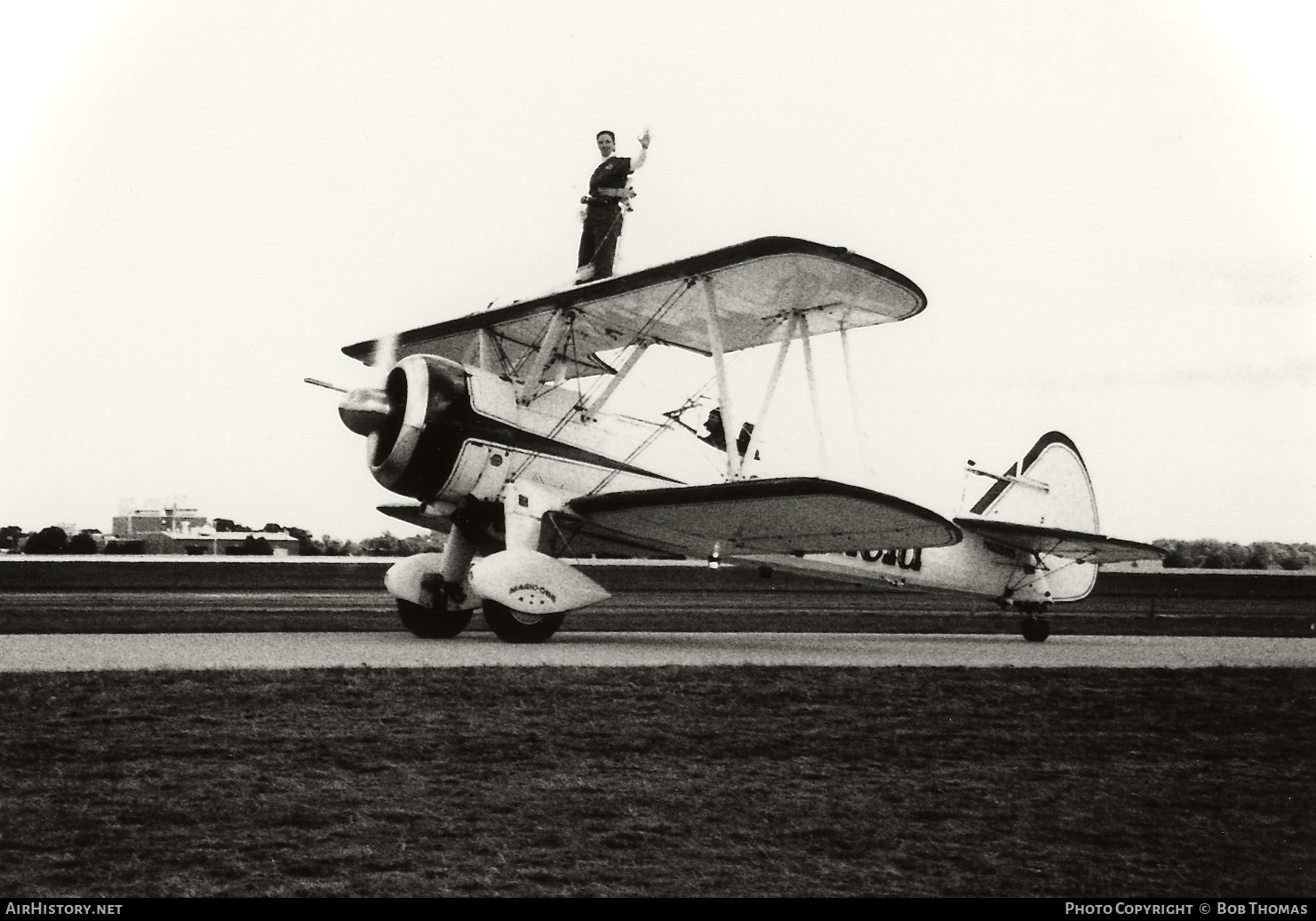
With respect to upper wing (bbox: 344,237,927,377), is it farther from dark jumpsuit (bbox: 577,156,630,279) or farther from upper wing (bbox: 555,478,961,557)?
upper wing (bbox: 555,478,961,557)

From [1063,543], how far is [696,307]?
216 inches

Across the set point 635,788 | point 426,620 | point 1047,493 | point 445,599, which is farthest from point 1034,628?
point 635,788

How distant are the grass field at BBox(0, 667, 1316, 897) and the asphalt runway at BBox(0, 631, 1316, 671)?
1.20 m

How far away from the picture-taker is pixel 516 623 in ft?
37.9

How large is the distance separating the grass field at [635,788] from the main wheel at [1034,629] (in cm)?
646

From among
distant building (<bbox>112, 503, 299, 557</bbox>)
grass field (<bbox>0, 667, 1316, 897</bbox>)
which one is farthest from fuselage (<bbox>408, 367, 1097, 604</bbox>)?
distant building (<bbox>112, 503, 299, 557</bbox>)

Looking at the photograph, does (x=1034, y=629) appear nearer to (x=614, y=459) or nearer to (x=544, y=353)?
(x=614, y=459)

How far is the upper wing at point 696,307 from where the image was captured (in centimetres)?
1135

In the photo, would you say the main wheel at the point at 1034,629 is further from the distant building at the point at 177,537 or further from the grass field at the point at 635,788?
the distant building at the point at 177,537

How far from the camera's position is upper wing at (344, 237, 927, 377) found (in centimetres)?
1135

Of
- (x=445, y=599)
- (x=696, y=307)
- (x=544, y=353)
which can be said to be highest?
(x=696, y=307)

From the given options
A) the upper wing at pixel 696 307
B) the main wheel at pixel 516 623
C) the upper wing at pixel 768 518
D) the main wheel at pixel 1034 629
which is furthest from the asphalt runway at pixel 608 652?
the upper wing at pixel 696 307

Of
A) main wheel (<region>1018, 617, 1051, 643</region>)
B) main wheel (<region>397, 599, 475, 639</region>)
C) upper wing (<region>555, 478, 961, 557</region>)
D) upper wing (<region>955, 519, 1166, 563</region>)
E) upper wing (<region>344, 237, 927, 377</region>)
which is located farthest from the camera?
main wheel (<region>1018, 617, 1051, 643</region>)

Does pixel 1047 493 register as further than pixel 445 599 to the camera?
Yes
